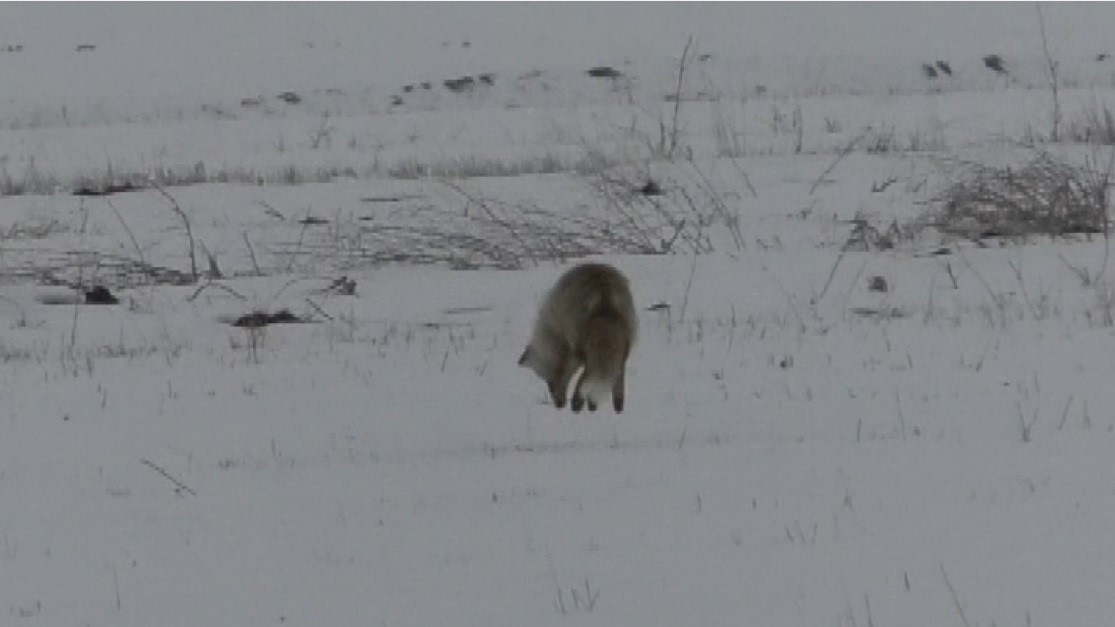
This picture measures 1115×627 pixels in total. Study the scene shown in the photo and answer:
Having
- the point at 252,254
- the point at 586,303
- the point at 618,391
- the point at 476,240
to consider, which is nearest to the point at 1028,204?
the point at 476,240

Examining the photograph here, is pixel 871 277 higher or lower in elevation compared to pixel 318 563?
lower

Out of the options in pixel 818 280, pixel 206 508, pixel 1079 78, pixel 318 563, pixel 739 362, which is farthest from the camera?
pixel 1079 78

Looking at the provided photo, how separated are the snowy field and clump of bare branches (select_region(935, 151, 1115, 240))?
0.14 meters

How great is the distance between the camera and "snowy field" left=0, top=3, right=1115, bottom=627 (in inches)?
219

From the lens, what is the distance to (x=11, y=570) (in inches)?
229

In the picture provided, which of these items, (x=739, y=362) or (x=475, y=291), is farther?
(x=475, y=291)

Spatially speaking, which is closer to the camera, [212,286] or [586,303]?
[586,303]

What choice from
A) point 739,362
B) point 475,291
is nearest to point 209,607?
point 739,362

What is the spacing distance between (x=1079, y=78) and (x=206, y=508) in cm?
2292

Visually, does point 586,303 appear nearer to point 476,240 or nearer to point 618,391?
point 618,391

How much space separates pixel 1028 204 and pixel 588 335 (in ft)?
19.5

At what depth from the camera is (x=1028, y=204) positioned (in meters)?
12.3

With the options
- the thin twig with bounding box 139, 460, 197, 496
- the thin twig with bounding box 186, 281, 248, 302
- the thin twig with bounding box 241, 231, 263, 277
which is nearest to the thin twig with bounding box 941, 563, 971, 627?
the thin twig with bounding box 139, 460, 197, 496

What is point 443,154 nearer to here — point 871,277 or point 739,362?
point 871,277
